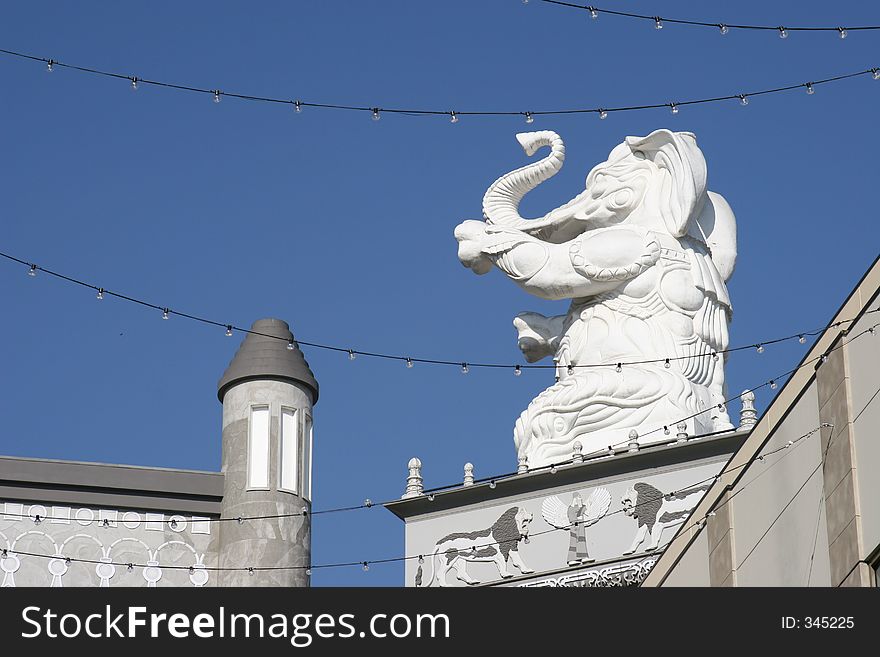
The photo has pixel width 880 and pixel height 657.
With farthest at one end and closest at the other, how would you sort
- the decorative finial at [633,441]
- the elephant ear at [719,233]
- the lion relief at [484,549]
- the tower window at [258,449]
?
1. the elephant ear at [719,233]
2. the lion relief at [484,549]
3. the decorative finial at [633,441]
4. the tower window at [258,449]

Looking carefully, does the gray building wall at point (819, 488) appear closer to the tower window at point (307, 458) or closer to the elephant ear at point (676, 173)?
the tower window at point (307, 458)

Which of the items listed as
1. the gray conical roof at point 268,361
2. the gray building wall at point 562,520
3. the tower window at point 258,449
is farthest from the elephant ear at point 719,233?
the tower window at point 258,449

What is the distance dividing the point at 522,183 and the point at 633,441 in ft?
16.1

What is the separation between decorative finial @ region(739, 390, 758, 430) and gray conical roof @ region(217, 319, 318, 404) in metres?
5.26

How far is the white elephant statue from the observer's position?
33.2 meters

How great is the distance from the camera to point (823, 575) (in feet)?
69.5

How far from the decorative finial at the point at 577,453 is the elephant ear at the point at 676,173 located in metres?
Result: 3.16

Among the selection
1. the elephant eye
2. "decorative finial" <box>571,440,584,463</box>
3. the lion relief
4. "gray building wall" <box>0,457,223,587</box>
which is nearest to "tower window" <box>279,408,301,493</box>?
"gray building wall" <box>0,457,223,587</box>

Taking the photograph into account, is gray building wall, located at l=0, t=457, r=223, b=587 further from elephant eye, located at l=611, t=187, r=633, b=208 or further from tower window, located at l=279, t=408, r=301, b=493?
elephant eye, located at l=611, t=187, r=633, b=208

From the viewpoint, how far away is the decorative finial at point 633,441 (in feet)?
106

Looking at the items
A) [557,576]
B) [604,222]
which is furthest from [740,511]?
[604,222]
